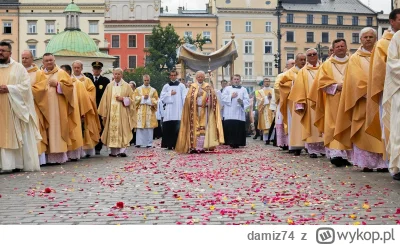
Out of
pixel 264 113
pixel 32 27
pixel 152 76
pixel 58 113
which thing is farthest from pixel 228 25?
pixel 58 113

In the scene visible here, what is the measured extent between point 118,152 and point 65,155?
2554mm

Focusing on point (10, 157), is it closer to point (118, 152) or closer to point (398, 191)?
point (118, 152)

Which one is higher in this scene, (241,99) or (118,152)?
(241,99)

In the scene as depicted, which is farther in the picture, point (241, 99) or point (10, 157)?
point (241, 99)

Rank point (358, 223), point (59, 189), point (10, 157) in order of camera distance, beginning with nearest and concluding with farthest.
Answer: point (358, 223) < point (59, 189) < point (10, 157)

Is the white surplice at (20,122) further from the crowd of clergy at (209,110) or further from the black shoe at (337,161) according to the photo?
the black shoe at (337,161)

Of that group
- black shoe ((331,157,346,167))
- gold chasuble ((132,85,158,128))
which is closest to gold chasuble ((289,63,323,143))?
black shoe ((331,157,346,167))

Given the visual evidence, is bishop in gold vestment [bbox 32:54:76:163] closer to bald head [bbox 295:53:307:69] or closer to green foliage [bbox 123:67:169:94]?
bald head [bbox 295:53:307:69]

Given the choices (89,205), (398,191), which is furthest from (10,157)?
(398,191)

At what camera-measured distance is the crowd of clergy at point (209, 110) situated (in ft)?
34.8

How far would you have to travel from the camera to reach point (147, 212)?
739 cm

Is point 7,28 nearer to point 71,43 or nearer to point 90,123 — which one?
point 71,43

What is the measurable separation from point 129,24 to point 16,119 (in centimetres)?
8020

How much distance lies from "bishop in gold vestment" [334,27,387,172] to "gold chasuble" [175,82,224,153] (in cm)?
666
